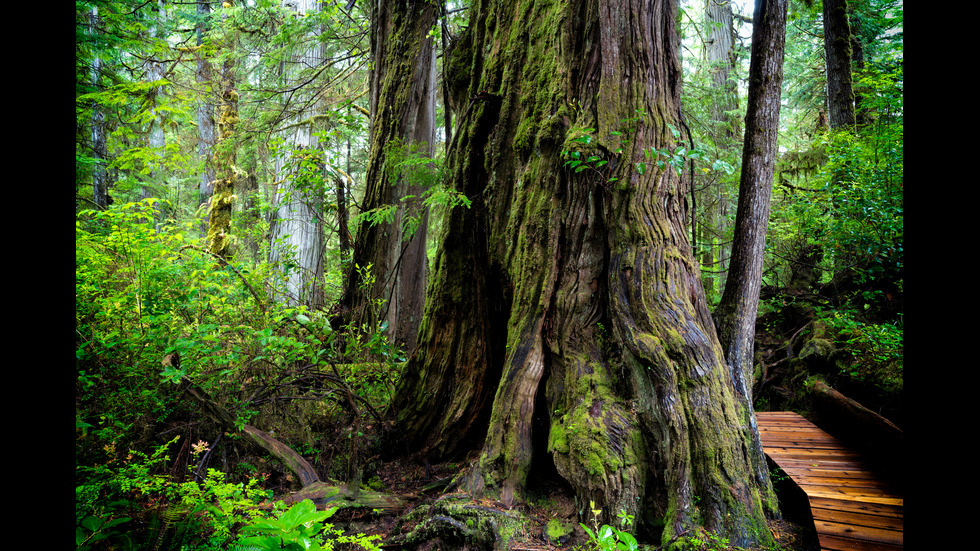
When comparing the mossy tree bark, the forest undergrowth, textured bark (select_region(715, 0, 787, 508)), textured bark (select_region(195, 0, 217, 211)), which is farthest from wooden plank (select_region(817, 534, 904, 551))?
textured bark (select_region(195, 0, 217, 211))

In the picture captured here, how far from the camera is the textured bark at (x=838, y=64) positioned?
9414mm

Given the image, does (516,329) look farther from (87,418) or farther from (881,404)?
(881,404)

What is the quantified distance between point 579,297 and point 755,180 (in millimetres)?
2439

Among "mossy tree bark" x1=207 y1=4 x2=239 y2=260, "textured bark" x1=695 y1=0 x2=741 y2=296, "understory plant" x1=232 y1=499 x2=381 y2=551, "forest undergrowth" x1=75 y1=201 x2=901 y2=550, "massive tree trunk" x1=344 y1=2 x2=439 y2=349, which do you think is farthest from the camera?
"mossy tree bark" x1=207 y1=4 x2=239 y2=260

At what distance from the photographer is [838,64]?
9586 mm

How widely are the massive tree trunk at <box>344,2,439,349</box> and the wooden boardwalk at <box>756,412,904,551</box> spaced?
193 inches

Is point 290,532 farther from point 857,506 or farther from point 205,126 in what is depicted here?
point 205,126

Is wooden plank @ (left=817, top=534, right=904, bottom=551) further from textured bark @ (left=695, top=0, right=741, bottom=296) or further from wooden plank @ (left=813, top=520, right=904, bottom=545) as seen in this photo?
textured bark @ (left=695, top=0, right=741, bottom=296)

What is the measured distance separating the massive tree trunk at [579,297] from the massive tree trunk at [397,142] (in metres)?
Answer: 2.02

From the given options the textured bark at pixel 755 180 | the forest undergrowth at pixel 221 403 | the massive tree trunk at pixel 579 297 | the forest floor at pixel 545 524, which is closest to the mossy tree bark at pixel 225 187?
the forest undergrowth at pixel 221 403

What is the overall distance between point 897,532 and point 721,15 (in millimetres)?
14876

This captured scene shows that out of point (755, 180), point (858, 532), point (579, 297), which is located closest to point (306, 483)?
point (579, 297)

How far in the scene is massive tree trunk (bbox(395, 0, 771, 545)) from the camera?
10.4 ft

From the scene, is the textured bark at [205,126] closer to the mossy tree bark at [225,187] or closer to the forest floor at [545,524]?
the mossy tree bark at [225,187]
